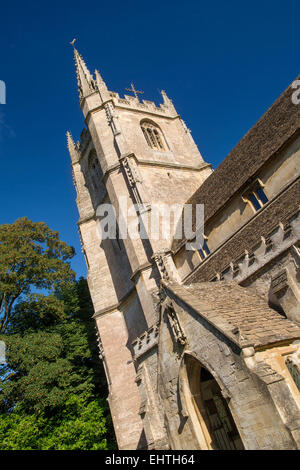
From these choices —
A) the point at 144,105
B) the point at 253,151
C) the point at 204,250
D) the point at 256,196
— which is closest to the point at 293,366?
the point at 256,196

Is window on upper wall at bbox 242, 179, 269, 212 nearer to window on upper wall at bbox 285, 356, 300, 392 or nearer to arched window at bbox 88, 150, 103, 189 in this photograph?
window on upper wall at bbox 285, 356, 300, 392

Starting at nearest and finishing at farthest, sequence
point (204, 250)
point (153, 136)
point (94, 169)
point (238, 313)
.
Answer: point (238, 313), point (204, 250), point (153, 136), point (94, 169)

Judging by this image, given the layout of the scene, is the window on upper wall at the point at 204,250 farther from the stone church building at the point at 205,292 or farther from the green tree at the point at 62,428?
the green tree at the point at 62,428

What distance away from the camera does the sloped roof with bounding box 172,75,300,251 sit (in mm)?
12148

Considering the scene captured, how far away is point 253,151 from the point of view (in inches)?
542

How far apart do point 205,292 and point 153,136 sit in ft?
56.2

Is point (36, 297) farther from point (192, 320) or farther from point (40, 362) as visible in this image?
point (192, 320)

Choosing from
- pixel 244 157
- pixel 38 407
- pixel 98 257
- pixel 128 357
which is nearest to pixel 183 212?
pixel 244 157

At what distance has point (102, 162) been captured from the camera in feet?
70.6

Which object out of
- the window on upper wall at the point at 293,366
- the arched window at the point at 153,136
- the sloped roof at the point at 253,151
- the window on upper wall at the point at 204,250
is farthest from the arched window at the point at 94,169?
the window on upper wall at the point at 293,366

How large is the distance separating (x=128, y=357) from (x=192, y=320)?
1049 cm

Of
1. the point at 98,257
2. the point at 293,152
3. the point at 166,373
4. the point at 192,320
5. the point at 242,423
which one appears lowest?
the point at 242,423

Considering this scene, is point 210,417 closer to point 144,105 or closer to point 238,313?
point 238,313

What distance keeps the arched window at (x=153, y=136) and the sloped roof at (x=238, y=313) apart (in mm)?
15149
